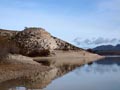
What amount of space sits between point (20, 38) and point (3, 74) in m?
85.2

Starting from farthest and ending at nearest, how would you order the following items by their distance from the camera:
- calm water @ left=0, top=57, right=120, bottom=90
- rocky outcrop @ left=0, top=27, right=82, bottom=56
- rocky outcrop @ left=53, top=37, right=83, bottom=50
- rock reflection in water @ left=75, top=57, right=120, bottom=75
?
rocky outcrop @ left=53, top=37, right=83, bottom=50 < rocky outcrop @ left=0, top=27, right=82, bottom=56 < rock reflection in water @ left=75, top=57, right=120, bottom=75 < calm water @ left=0, top=57, right=120, bottom=90

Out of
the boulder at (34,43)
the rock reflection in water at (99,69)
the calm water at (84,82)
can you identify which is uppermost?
the boulder at (34,43)

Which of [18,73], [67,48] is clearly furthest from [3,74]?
[67,48]

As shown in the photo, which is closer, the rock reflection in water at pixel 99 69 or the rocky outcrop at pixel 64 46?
the rock reflection in water at pixel 99 69

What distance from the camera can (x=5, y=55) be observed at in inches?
2009

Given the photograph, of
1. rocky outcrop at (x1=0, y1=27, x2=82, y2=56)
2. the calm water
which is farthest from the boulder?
the calm water

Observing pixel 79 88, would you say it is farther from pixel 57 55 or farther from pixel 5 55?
pixel 57 55

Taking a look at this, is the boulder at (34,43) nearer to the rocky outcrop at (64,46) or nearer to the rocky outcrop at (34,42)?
the rocky outcrop at (34,42)

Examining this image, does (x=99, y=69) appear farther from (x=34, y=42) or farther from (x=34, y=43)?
(x=34, y=42)

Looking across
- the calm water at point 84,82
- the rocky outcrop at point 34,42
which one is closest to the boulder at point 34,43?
the rocky outcrop at point 34,42

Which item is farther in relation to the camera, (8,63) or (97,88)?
(8,63)

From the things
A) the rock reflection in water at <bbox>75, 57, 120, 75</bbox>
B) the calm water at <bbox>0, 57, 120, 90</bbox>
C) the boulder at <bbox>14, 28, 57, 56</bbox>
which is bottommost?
the calm water at <bbox>0, 57, 120, 90</bbox>

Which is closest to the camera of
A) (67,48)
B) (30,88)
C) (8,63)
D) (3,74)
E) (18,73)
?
(30,88)

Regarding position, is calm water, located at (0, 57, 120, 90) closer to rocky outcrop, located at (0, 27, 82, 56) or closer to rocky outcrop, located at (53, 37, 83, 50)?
rocky outcrop, located at (0, 27, 82, 56)
